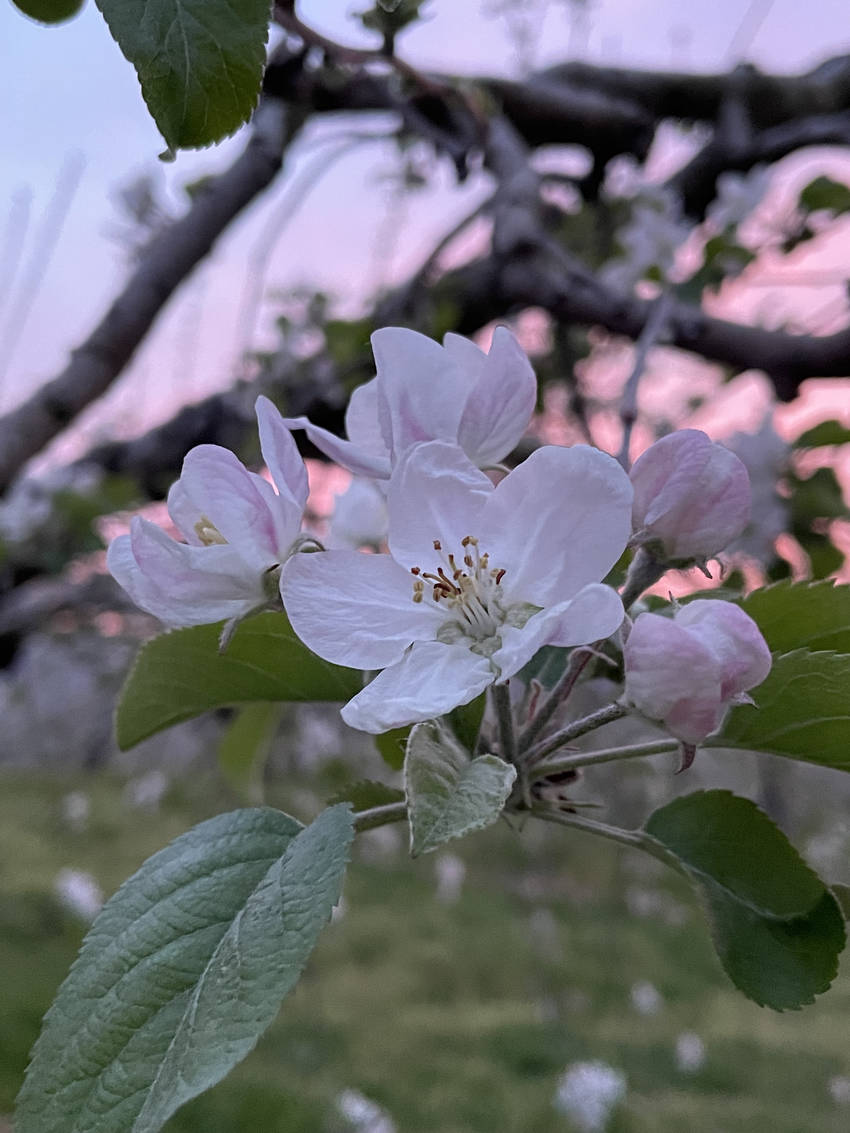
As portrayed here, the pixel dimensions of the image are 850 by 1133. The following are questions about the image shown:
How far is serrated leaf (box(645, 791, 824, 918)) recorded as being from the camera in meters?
0.43

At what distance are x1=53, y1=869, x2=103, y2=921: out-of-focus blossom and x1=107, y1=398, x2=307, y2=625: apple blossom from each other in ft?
8.37

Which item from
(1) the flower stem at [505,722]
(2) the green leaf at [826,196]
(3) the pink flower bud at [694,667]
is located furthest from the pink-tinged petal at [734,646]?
(2) the green leaf at [826,196]

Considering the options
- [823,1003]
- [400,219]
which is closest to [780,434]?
[400,219]

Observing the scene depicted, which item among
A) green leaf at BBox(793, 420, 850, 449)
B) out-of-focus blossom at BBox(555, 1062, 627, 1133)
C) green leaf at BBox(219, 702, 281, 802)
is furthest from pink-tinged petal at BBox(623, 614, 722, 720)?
out-of-focus blossom at BBox(555, 1062, 627, 1133)

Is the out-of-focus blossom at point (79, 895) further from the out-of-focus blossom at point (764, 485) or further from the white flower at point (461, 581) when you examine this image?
the white flower at point (461, 581)

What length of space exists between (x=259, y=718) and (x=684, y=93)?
67.7 inches

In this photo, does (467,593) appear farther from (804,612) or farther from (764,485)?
(764,485)

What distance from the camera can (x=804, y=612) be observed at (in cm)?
42

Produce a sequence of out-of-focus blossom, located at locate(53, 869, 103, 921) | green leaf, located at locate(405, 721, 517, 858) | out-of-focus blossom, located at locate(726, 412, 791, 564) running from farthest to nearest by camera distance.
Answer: out-of-focus blossom, located at locate(53, 869, 103, 921) < out-of-focus blossom, located at locate(726, 412, 791, 564) < green leaf, located at locate(405, 721, 517, 858)

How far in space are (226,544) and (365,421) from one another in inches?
4.5

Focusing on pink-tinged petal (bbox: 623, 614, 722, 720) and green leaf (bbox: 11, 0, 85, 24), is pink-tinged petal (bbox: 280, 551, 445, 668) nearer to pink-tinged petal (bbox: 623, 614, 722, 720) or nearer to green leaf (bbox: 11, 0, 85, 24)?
pink-tinged petal (bbox: 623, 614, 722, 720)

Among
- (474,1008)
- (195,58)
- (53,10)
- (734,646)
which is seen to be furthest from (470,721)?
(474,1008)

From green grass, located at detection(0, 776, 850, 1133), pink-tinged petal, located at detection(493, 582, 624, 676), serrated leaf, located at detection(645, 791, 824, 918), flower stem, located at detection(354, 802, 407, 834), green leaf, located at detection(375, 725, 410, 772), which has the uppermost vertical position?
pink-tinged petal, located at detection(493, 582, 624, 676)

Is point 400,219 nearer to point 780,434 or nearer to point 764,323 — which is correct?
point 764,323
